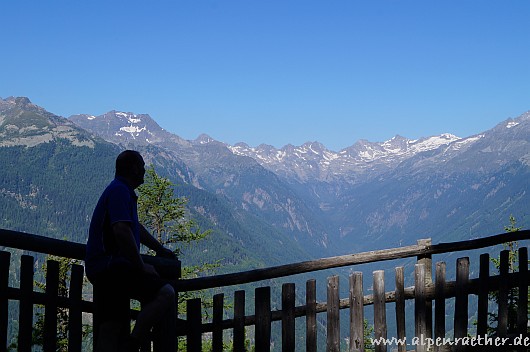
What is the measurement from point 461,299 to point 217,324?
2512 millimetres

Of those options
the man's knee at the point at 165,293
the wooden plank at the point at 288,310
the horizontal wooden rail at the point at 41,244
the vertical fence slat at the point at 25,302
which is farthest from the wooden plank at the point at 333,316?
the vertical fence slat at the point at 25,302

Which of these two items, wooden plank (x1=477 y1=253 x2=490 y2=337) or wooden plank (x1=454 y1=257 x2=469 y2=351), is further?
wooden plank (x1=477 y1=253 x2=490 y2=337)

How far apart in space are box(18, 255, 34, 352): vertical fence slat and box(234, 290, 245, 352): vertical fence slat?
1.80 m

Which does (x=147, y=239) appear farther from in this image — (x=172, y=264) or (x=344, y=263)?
(x=344, y=263)

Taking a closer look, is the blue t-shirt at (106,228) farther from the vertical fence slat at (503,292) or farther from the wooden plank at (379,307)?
the vertical fence slat at (503,292)

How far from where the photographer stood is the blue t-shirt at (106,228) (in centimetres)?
484

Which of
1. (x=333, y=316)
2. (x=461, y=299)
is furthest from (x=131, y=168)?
(x=461, y=299)

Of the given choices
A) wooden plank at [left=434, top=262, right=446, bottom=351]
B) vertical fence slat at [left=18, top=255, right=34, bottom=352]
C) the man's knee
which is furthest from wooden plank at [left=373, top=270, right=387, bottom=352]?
vertical fence slat at [left=18, top=255, right=34, bottom=352]

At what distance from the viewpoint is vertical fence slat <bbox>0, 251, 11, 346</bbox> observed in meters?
5.38

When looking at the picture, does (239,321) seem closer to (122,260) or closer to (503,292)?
(122,260)

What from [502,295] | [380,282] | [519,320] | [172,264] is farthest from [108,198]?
[519,320]

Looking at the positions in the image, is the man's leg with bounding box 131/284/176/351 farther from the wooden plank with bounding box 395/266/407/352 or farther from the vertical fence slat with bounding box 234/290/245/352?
the wooden plank with bounding box 395/266/407/352

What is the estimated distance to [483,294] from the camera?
679 centimetres

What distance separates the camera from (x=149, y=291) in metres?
5.04
